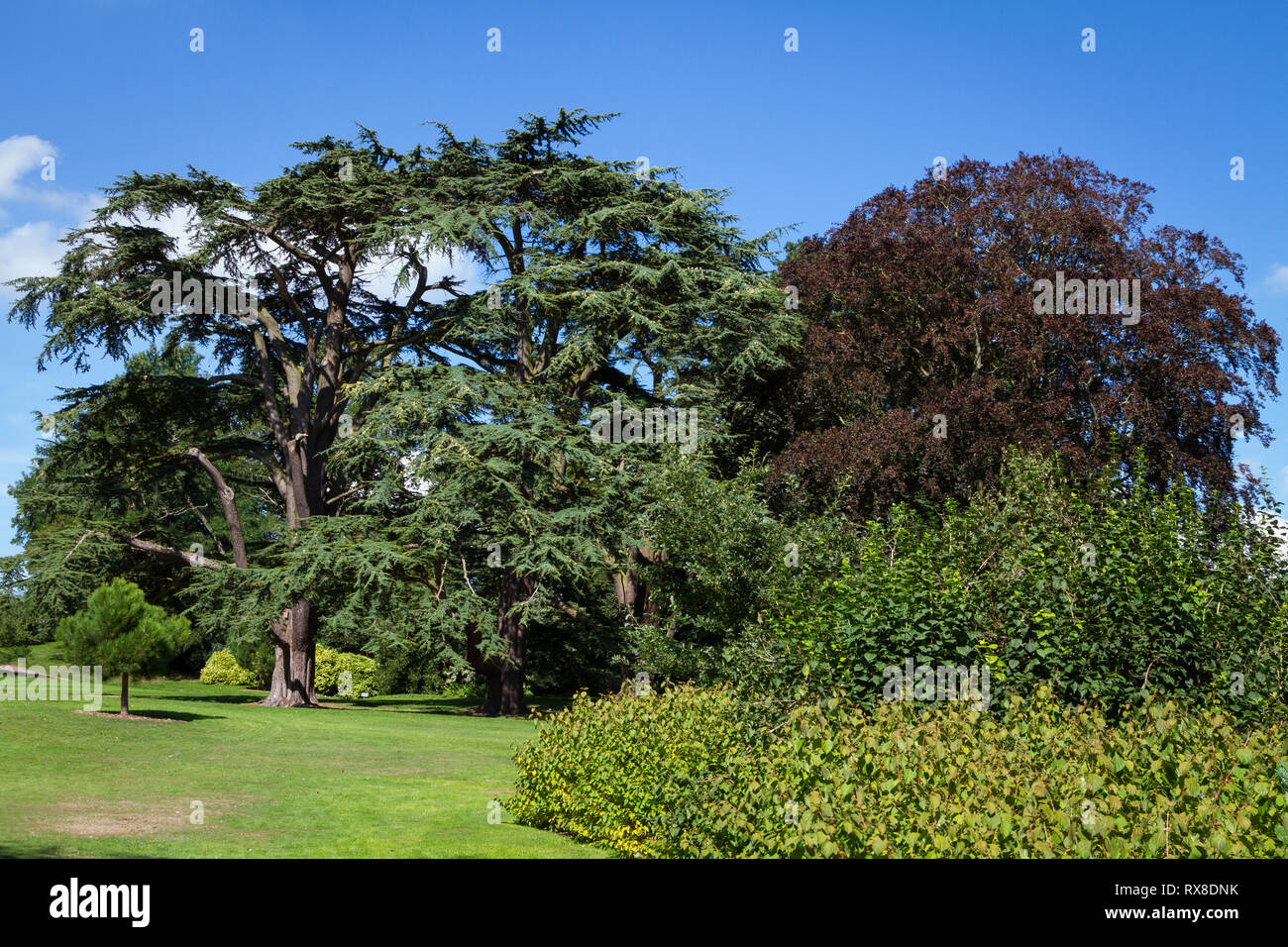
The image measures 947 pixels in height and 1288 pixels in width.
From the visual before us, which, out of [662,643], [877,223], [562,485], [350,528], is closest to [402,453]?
[350,528]

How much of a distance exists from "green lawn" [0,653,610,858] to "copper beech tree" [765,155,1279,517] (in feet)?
33.0

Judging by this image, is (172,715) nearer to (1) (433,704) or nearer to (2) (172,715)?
(2) (172,715)

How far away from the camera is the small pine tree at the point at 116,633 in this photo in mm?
18797

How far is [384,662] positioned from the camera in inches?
1551

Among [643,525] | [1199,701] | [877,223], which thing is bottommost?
[1199,701]

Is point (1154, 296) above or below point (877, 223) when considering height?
below

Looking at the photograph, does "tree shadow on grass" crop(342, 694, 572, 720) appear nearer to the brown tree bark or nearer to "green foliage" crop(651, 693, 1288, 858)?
the brown tree bark

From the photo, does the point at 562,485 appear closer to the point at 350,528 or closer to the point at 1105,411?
the point at 350,528

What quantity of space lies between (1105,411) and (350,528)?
17619mm

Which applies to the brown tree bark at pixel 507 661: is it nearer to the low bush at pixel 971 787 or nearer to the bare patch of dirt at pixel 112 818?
the bare patch of dirt at pixel 112 818

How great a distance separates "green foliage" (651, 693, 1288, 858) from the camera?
529 centimetres

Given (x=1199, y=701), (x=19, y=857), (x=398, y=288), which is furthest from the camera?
(x=398, y=288)

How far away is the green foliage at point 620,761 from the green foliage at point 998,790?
1223 millimetres

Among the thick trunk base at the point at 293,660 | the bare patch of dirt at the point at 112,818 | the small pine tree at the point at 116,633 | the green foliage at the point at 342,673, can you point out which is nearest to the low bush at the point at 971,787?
the bare patch of dirt at the point at 112,818
